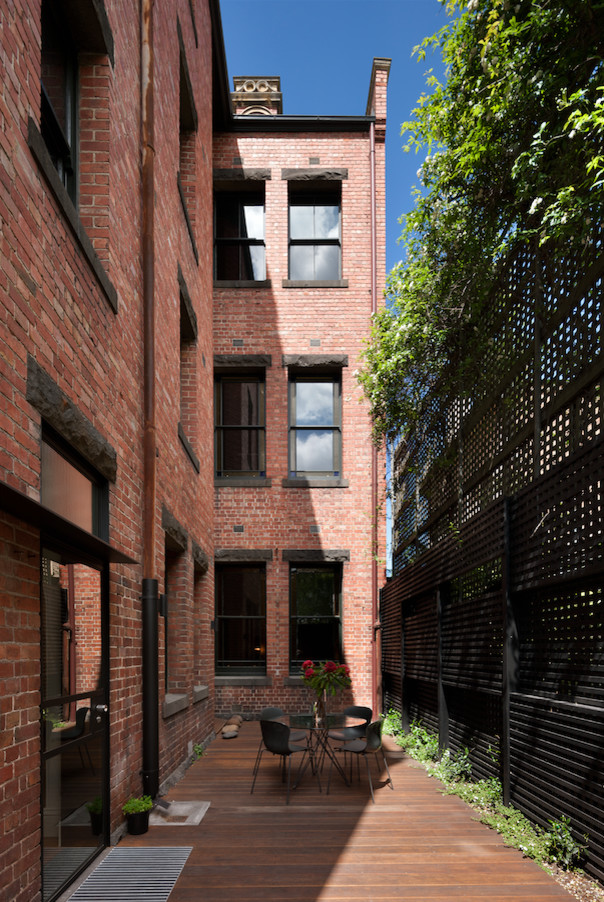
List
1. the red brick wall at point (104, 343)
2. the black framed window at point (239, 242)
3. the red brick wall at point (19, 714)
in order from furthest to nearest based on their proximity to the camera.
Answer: the black framed window at point (239, 242) < the red brick wall at point (104, 343) < the red brick wall at point (19, 714)

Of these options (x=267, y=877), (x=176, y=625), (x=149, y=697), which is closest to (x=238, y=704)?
(x=176, y=625)

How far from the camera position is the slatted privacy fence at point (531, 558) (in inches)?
176

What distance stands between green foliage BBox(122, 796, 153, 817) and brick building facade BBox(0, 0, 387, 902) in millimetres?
131

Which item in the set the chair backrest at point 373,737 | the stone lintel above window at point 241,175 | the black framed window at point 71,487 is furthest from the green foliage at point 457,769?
the stone lintel above window at point 241,175

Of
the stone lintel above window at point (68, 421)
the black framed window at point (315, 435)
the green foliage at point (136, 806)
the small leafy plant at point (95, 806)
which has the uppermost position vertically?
the black framed window at point (315, 435)

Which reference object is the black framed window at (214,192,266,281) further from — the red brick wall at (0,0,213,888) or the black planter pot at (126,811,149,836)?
the black planter pot at (126,811,149,836)

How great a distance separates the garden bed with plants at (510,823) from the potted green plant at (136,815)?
2.74 m

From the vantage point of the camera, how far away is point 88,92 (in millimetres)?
5332

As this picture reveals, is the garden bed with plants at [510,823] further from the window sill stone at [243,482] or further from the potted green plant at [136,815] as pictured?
the window sill stone at [243,482]

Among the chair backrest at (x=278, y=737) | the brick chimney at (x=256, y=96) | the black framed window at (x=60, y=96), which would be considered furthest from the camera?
the brick chimney at (x=256, y=96)

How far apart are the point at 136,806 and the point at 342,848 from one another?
5.36 ft

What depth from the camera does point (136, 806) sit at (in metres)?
5.55

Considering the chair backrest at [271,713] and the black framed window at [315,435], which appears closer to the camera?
the chair backrest at [271,713]

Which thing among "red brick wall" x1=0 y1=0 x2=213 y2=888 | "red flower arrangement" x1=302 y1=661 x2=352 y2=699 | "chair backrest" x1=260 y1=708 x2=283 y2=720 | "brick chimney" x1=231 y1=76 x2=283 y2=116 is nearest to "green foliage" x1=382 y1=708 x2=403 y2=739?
"chair backrest" x1=260 y1=708 x2=283 y2=720
